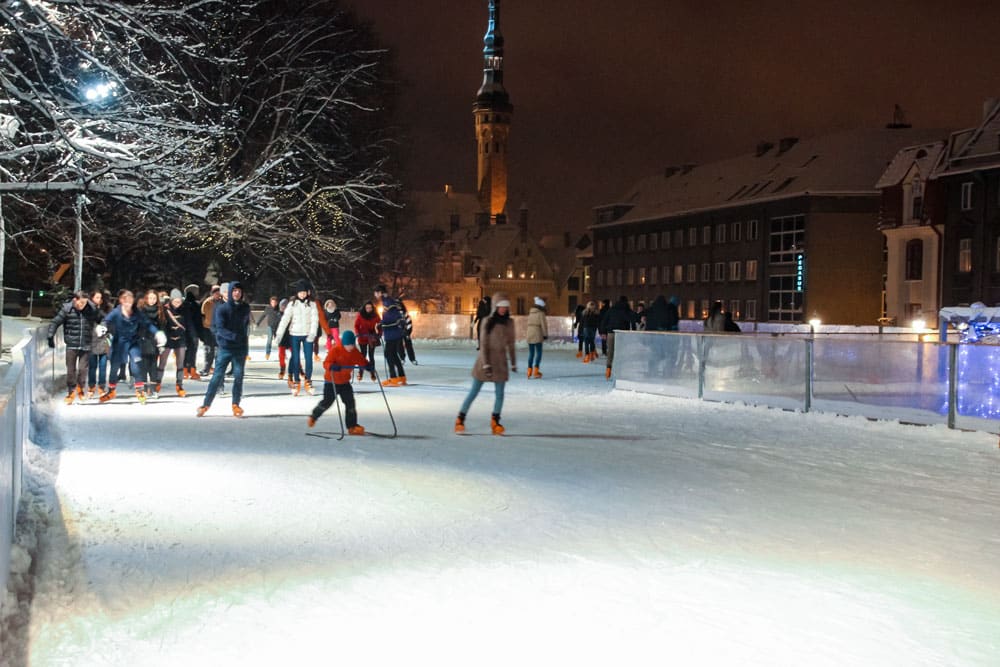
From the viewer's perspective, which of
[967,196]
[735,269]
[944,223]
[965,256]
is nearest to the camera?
[965,256]

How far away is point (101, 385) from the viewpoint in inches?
775

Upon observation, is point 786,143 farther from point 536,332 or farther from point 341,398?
point 341,398

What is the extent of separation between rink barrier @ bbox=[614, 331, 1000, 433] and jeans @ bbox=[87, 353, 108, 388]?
9818mm

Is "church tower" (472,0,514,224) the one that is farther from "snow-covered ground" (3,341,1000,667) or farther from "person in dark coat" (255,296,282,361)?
"snow-covered ground" (3,341,1000,667)

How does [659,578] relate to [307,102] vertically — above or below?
below

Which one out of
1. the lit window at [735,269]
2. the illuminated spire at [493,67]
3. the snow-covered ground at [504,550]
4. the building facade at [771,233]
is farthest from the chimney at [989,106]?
the illuminated spire at [493,67]

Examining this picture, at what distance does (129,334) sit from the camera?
60.1 ft

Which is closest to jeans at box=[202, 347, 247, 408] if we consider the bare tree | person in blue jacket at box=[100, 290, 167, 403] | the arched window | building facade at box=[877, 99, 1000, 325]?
the bare tree

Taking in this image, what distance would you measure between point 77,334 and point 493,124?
134890 millimetres

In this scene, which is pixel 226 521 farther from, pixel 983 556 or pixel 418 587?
pixel 983 556

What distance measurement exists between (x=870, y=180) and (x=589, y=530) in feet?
196

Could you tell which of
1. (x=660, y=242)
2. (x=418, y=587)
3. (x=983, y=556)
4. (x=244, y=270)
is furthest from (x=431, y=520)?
(x=660, y=242)

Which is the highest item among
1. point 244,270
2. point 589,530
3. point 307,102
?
point 307,102

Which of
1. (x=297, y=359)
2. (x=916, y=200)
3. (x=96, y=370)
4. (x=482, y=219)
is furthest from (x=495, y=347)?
(x=482, y=219)
